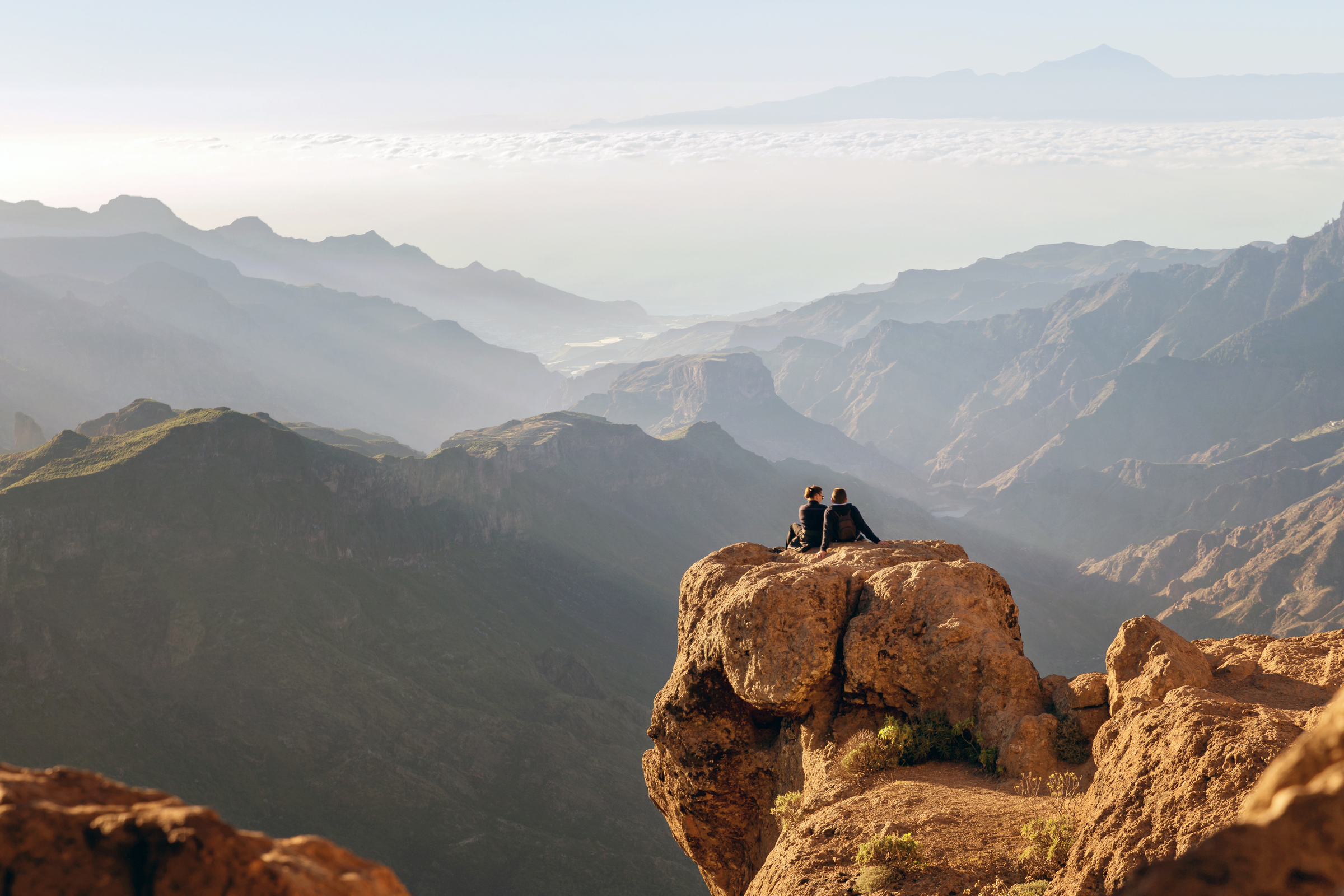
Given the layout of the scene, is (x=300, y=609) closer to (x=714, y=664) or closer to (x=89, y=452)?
(x=89, y=452)

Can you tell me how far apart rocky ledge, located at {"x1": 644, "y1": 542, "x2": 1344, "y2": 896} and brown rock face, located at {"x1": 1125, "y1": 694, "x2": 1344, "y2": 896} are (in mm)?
5769

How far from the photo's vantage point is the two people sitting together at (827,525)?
2298 cm

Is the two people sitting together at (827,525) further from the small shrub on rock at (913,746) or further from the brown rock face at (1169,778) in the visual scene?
the brown rock face at (1169,778)

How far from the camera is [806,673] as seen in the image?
18969 mm

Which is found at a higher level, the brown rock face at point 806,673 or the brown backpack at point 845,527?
the brown backpack at point 845,527

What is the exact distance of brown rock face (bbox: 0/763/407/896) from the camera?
614 centimetres

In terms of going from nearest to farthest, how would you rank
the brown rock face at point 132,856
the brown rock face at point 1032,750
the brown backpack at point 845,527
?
the brown rock face at point 132,856, the brown rock face at point 1032,750, the brown backpack at point 845,527

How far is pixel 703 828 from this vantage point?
22031 millimetres

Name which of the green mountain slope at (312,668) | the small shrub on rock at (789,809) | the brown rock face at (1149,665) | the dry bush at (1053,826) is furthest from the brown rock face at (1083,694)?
the green mountain slope at (312,668)

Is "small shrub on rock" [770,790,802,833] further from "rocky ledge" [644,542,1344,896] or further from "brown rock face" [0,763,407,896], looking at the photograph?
"brown rock face" [0,763,407,896]

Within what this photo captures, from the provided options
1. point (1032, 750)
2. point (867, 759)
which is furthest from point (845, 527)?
point (1032, 750)

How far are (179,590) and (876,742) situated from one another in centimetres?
12290

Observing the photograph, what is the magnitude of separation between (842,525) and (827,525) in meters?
0.40

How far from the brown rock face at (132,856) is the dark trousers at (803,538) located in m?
17.6
